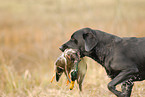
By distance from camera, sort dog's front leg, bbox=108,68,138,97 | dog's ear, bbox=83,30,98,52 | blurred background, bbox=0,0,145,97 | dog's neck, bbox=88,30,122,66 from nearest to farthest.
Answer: dog's front leg, bbox=108,68,138,97, dog's ear, bbox=83,30,98,52, dog's neck, bbox=88,30,122,66, blurred background, bbox=0,0,145,97

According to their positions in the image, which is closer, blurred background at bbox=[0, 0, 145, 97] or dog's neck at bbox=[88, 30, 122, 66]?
dog's neck at bbox=[88, 30, 122, 66]

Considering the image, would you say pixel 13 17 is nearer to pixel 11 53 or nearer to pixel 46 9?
pixel 46 9

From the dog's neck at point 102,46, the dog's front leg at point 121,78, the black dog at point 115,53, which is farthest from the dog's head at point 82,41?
the dog's front leg at point 121,78

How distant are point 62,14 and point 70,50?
3.23m

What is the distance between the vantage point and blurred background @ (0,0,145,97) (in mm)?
5707

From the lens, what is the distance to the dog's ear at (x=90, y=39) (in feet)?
12.7

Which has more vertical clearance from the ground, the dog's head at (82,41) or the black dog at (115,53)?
the dog's head at (82,41)

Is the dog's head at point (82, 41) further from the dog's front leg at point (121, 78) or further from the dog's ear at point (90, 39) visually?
the dog's front leg at point (121, 78)

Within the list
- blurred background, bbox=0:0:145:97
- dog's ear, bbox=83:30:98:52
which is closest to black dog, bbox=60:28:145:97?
dog's ear, bbox=83:30:98:52

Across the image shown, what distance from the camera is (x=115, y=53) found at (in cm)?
384

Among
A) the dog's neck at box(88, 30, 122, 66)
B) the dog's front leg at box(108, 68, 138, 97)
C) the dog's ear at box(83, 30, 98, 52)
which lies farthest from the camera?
the dog's neck at box(88, 30, 122, 66)

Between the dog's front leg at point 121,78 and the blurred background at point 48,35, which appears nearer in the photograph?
the dog's front leg at point 121,78

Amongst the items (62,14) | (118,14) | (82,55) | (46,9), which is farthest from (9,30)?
(82,55)

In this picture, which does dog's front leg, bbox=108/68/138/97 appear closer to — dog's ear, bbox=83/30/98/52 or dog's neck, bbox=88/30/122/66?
dog's neck, bbox=88/30/122/66
